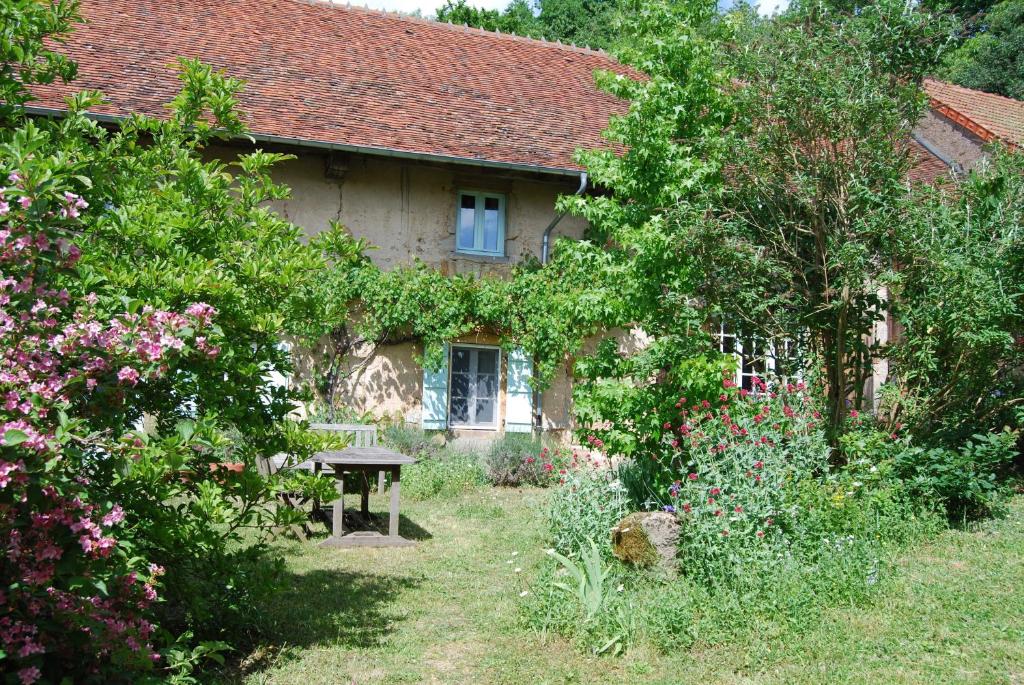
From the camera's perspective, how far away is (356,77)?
13367mm

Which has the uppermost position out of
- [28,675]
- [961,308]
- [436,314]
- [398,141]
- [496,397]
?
[398,141]

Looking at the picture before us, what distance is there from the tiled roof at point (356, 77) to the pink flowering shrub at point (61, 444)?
7.93m

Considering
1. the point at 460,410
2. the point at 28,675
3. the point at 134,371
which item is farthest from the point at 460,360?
the point at 28,675

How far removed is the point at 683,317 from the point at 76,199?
5.16m

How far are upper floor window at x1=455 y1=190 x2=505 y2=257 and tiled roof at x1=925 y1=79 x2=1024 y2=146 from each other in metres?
7.87

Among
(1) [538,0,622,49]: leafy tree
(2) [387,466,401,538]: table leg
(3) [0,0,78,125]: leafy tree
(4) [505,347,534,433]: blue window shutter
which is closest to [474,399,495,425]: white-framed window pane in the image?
(4) [505,347,534,433]: blue window shutter

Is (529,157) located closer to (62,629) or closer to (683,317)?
(683,317)

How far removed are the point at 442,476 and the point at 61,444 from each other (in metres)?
7.84

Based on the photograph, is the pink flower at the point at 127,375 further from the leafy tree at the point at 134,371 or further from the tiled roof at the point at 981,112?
the tiled roof at the point at 981,112

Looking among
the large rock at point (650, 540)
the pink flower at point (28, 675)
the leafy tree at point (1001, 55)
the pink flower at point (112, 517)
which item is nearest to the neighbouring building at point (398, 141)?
the large rock at point (650, 540)

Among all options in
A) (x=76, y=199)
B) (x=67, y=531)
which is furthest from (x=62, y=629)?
(x=76, y=199)

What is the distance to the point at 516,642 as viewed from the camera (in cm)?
512

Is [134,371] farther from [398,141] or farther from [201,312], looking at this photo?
[398,141]

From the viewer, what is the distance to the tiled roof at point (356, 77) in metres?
11.7
